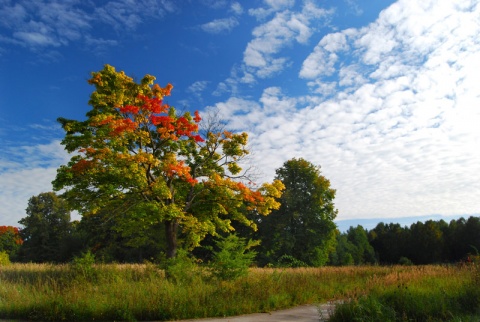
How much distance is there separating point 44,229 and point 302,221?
129 feet

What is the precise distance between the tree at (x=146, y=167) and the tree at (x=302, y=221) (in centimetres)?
1695

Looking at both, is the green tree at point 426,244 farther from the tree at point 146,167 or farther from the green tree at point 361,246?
the tree at point 146,167

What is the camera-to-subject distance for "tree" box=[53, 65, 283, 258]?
580 inches

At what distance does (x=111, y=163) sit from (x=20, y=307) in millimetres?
6647

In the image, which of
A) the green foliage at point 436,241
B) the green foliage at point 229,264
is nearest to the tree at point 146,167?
the green foliage at point 229,264

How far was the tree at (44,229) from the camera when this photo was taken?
50625 mm

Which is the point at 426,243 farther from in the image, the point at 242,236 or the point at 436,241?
the point at 242,236

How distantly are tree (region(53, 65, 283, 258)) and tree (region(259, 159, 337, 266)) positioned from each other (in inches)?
667

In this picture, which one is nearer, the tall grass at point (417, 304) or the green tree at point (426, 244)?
the tall grass at point (417, 304)

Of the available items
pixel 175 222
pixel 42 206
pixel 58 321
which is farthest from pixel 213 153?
pixel 42 206

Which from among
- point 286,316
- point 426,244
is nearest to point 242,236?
point 286,316

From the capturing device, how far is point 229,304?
372 inches

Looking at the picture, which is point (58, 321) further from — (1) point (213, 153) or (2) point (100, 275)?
(1) point (213, 153)

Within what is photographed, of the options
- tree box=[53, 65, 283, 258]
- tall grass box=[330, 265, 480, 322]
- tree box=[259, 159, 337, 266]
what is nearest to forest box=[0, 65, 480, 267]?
tree box=[53, 65, 283, 258]
